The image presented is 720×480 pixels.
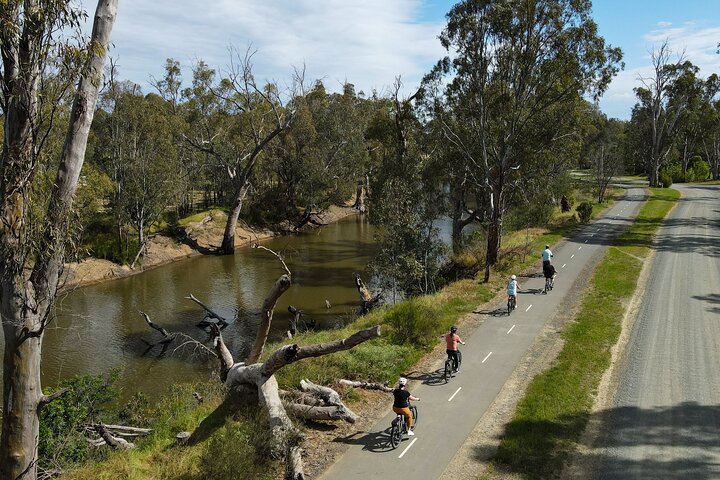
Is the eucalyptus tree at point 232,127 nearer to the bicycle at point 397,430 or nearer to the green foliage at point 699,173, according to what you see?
the bicycle at point 397,430

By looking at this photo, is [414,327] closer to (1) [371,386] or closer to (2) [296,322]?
(1) [371,386]

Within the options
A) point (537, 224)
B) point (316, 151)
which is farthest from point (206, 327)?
point (316, 151)

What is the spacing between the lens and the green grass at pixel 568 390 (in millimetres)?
12008

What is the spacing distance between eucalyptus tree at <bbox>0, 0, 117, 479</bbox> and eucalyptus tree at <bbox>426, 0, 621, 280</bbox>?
2230 cm

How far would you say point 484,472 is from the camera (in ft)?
37.2

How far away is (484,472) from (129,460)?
23.9 ft

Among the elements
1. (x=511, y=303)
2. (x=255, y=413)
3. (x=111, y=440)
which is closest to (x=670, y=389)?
(x=511, y=303)

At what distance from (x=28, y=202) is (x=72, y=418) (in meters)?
8.98

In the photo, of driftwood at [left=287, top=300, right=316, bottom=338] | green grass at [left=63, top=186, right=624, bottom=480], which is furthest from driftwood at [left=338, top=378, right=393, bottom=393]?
driftwood at [left=287, top=300, right=316, bottom=338]

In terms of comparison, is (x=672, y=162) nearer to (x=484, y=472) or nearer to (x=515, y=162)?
(x=515, y=162)

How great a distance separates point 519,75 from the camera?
29.4m

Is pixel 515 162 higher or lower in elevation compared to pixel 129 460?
higher

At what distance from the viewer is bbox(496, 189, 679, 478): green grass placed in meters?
12.0

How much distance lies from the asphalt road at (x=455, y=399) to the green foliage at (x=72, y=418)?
6214 millimetres
